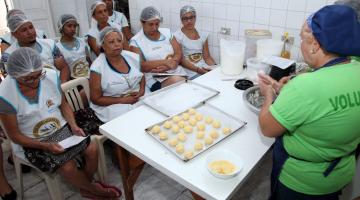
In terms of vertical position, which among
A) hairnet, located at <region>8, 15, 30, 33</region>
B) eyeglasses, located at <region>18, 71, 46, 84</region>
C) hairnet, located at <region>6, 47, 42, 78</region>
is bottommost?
eyeglasses, located at <region>18, 71, 46, 84</region>

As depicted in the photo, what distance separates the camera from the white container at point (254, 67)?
199cm

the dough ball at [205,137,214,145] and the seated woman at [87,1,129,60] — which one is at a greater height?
the seated woman at [87,1,129,60]

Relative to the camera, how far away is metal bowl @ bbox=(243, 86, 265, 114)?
1509 millimetres

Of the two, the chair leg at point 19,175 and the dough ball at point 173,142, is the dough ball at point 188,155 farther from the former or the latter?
the chair leg at point 19,175

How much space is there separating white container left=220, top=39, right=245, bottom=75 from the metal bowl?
1.33 feet

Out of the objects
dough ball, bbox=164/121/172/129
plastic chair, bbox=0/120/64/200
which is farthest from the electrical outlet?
plastic chair, bbox=0/120/64/200

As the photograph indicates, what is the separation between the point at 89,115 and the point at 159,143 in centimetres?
96

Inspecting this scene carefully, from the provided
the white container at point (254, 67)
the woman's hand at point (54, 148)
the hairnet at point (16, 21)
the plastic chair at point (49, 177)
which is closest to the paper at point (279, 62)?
the white container at point (254, 67)

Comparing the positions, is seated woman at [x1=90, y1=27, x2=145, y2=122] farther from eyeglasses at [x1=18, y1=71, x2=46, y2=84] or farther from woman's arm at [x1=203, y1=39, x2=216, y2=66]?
woman's arm at [x1=203, y1=39, x2=216, y2=66]

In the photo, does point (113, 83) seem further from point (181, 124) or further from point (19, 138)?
point (181, 124)

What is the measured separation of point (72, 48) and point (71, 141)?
1.23m

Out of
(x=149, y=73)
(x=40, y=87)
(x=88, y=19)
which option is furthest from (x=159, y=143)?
(x=88, y=19)

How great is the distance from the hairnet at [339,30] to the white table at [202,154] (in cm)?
55

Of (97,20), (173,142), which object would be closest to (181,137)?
(173,142)
